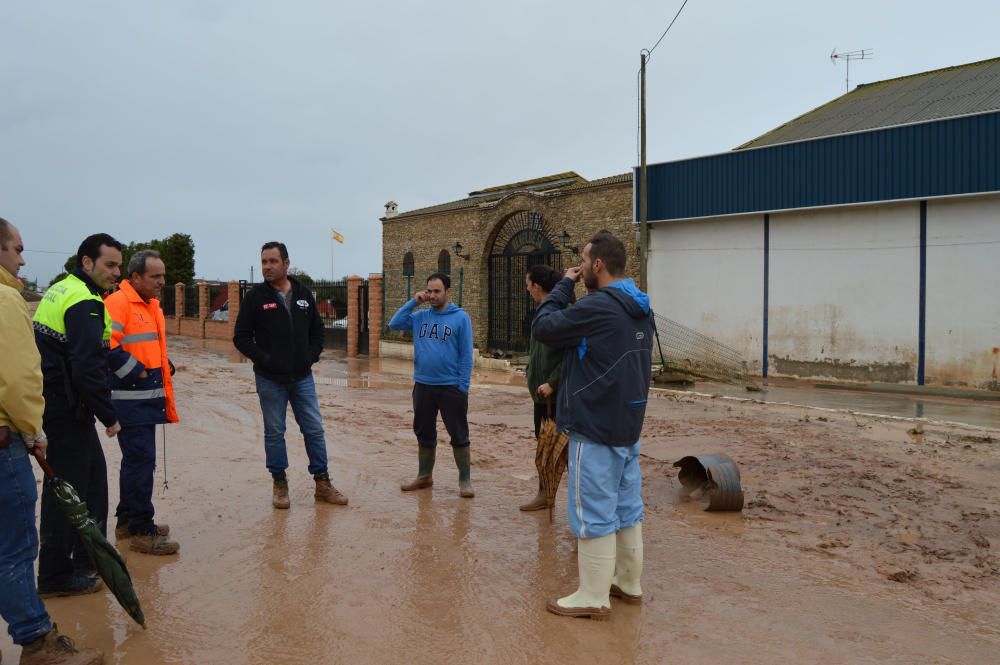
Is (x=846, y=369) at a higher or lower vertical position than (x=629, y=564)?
higher

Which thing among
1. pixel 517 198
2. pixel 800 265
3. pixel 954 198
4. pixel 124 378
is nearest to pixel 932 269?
pixel 954 198

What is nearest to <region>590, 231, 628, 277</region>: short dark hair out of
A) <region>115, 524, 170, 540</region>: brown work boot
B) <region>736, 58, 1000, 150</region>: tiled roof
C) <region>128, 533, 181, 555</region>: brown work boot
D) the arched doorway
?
<region>128, 533, 181, 555</region>: brown work boot

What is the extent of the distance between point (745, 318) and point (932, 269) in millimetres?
3963

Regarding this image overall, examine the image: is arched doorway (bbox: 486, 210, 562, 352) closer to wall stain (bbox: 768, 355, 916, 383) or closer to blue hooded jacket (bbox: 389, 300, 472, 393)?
wall stain (bbox: 768, 355, 916, 383)

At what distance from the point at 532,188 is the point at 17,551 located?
68.4 feet

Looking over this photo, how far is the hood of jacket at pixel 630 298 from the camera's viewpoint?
12.6 ft

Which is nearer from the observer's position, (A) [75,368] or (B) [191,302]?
(A) [75,368]

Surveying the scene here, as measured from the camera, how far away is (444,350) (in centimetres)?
612

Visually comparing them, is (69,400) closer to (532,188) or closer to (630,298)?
(630,298)

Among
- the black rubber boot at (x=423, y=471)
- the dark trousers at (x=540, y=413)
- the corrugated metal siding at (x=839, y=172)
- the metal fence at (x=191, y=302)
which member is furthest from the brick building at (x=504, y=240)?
the dark trousers at (x=540, y=413)

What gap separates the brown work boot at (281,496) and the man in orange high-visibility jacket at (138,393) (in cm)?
95

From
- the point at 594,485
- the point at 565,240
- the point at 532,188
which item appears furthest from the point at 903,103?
the point at 594,485

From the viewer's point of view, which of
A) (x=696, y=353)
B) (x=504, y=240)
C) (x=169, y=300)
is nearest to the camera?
(x=696, y=353)

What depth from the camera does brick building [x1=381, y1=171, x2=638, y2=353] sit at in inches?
767
